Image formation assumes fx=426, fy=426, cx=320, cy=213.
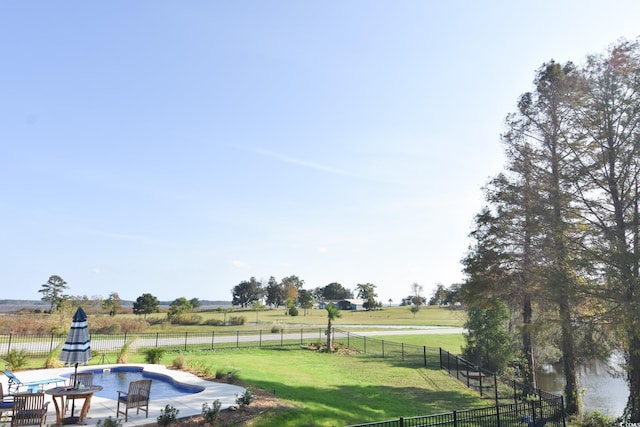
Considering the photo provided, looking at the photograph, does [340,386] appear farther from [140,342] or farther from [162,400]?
[140,342]

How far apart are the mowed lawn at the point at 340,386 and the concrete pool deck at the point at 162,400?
5.40 ft

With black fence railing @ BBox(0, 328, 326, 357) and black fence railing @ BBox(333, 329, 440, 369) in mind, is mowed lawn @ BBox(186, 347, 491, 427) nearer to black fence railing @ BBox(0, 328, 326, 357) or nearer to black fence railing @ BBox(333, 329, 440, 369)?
black fence railing @ BBox(333, 329, 440, 369)

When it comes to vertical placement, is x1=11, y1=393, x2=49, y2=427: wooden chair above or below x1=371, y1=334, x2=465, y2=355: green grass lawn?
above

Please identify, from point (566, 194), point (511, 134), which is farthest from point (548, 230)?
point (511, 134)

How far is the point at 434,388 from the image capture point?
19.9 meters

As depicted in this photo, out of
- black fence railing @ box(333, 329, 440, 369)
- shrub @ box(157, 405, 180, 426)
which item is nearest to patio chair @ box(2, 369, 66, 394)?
shrub @ box(157, 405, 180, 426)

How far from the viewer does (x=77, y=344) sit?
11.0 m

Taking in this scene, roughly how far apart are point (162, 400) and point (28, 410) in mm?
4213

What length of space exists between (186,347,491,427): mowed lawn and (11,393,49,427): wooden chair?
5.06 m

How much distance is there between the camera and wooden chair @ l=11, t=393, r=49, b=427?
9672 millimetres

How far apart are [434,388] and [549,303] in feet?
21.5

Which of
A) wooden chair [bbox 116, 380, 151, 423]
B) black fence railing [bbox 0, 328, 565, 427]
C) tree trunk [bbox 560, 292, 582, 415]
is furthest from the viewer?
tree trunk [bbox 560, 292, 582, 415]

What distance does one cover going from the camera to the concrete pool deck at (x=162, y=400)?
11110 millimetres

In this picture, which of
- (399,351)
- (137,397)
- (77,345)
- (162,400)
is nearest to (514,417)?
(162,400)
